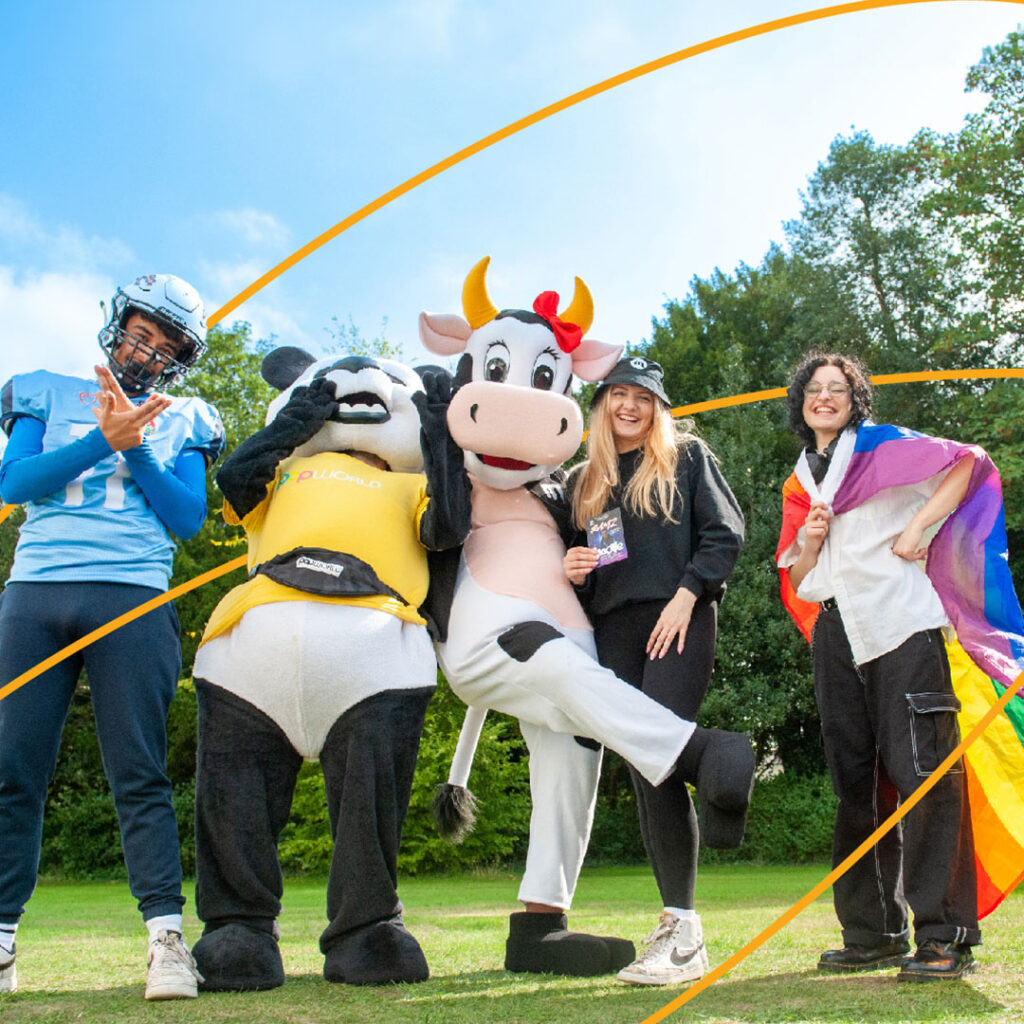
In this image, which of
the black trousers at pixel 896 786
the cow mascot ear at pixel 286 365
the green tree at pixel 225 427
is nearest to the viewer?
the black trousers at pixel 896 786

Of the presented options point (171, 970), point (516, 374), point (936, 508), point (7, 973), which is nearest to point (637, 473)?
point (516, 374)

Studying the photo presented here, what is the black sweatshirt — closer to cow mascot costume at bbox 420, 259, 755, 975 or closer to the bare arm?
cow mascot costume at bbox 420, 259, 755, 975

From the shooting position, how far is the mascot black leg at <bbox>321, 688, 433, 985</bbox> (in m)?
2.88

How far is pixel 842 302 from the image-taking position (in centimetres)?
1631

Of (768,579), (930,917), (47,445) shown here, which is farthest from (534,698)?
(768,579)

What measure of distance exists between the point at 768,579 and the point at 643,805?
1123 cm

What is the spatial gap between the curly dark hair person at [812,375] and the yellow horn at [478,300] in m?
1.02

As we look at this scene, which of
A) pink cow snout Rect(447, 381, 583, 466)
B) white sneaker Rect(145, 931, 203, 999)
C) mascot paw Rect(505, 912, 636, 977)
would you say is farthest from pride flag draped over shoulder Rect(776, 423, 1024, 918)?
white sneaker Rect(145, 931, 203, 999)

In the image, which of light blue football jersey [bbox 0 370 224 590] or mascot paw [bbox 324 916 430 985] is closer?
mascot paw [bbox 324 916 430 985]

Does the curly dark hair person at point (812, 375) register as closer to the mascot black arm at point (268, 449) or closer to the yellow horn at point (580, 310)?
the yellow horn at point (580, 310)

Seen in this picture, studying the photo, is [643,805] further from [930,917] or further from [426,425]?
[426,425]

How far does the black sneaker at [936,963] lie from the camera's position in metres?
2.98

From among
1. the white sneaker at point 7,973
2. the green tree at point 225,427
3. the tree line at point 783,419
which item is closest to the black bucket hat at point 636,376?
the white sneaker at point 7,973

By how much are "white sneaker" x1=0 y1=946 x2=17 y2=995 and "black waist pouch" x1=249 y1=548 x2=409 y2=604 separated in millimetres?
1191
